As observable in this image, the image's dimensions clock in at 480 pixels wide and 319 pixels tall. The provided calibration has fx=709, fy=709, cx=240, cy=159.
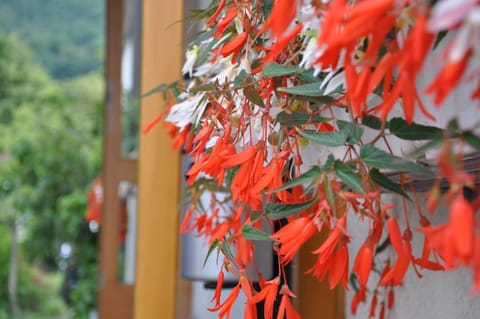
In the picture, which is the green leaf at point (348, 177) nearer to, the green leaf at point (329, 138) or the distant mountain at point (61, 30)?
the green leaf at point (329, 138)

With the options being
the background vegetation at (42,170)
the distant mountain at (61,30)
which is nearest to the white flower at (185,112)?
the background vegetation at (42,170)

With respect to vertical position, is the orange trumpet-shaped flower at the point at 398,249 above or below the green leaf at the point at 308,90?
below

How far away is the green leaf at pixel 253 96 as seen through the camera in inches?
20.2

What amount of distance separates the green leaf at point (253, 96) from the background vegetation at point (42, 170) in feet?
14.4

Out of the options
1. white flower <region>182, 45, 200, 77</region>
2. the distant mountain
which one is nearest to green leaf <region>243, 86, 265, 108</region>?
white flower <region>182, 45, 200, 77</region>

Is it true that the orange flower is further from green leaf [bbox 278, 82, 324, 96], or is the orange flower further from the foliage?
the foliage

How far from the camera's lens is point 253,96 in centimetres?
52

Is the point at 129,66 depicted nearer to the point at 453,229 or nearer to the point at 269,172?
the point at 269,172

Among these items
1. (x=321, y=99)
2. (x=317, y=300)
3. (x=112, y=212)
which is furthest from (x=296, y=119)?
(x=112, y=212)

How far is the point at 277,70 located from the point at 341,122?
0.24ft

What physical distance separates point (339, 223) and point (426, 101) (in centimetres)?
13

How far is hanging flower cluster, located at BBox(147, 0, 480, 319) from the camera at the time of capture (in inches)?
10.0

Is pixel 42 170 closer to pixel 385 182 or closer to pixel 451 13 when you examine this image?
pixel 385 182

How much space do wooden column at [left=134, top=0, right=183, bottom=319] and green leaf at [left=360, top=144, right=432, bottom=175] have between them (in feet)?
2.74
